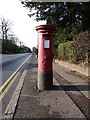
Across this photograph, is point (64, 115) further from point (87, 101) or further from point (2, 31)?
point (2, 31)

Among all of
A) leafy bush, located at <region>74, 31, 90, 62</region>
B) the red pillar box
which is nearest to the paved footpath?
the red pillar box

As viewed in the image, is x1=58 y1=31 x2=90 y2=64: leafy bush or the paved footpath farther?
x1=58 y1=31 x2=90 y2=64: leafy bush

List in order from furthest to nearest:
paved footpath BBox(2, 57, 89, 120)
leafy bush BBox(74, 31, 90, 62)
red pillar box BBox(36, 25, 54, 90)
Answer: leafy bush BBox(74, 31, 90, 62) → red pillar box BBox(36, 25, 54, 90) → paved footpath BBox(2, 57, 89, 120)

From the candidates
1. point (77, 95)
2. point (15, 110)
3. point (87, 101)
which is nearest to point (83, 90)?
point (77, 95)

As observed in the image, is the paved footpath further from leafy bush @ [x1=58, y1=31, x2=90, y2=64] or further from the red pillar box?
leafy bush @ [x1=58, y1=31, x2=90, y2=64]

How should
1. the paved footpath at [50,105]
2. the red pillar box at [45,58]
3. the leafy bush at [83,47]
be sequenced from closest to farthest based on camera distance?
the paved footpath at [50,105]
the red pillar box at [45,58]
the leafy bush at [83,47]

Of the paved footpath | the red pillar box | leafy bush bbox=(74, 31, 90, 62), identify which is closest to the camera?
the paved footpath

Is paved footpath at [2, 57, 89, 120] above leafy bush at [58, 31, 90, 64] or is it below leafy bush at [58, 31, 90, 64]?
below

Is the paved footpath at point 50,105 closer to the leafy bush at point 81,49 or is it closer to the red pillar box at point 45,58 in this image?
the red pillar box at point 45,58

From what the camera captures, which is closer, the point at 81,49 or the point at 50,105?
the point at 50,105

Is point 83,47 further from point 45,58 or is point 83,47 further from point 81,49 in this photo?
point 45,58

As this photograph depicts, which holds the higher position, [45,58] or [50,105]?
[45,58]

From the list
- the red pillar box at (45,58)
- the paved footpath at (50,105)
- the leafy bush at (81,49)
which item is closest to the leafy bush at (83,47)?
the leafy bush at (81,49)

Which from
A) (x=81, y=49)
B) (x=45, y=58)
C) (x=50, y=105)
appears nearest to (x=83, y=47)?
(x=81, y=49)
